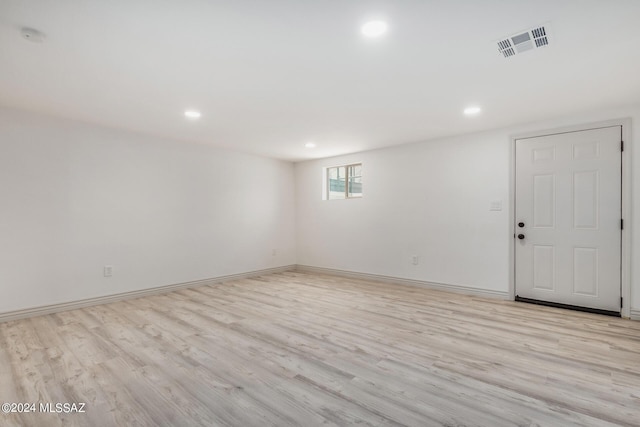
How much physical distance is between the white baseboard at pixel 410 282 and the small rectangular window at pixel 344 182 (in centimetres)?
148

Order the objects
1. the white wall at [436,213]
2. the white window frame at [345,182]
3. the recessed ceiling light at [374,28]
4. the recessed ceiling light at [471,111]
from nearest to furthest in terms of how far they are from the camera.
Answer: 1. the recessed ceiling light at [374,28]
2. the recessed ceiling light at [471,111]
3. the white wall at [436,213]
4. the white window frame at [345,182]

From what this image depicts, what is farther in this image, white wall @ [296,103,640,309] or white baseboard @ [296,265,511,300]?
white baseboard @ [296,265,511,300]

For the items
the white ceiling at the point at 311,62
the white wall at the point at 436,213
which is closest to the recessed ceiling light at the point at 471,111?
the white ceiling at the point at 311,62

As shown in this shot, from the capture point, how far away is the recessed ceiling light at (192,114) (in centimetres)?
354

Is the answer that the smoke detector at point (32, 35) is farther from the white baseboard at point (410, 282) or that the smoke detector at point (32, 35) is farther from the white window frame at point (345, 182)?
the white baseboard at point (410, 282)

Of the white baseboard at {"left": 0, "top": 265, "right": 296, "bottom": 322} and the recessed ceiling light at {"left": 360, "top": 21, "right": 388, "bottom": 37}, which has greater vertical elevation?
the recessed ceiling light at {"left": 360, "top": 21, "right": 388, "bottom": 37}

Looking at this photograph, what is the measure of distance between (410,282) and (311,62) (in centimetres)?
381

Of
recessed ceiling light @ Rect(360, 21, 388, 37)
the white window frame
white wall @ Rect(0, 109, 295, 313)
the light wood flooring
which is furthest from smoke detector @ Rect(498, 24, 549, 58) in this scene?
white wall @ Rect(0, 109, 295, 313)

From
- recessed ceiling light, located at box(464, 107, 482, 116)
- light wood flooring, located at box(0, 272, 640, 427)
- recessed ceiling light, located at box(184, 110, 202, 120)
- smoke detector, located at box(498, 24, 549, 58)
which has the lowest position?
light wood flooring, located at box(0, 272, 640, 427)

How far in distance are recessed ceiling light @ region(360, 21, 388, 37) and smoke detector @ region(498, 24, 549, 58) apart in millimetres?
843

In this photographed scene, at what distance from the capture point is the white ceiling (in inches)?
70.8

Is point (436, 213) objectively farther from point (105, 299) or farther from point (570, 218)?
point (105, 299)

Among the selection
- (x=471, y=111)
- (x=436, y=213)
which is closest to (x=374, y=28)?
(x=471, y=111)

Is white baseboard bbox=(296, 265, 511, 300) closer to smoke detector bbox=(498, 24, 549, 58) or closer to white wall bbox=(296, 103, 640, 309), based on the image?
white wall bbox=(296, 103, 640, 309)
